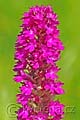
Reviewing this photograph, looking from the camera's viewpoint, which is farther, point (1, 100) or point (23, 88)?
point (1, 100)

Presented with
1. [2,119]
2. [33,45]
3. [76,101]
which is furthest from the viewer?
[76,101]

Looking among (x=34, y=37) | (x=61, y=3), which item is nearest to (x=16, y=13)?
(x=61, y=3)

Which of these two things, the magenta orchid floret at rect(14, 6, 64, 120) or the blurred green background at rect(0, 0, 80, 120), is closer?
the magenta orchid floret at rect(14, 6, 64, 120)

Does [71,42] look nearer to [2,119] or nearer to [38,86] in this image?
[2,119]

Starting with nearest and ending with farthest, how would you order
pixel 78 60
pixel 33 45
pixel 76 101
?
pixel 33 45 < pixel 76 101 < pixel 78 60

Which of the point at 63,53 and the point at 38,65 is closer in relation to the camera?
the point at 38,65
